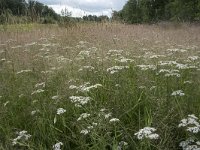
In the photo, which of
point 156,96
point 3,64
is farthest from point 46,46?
point 156,96

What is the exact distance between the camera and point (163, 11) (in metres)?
38.2

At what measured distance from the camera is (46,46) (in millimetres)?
6332

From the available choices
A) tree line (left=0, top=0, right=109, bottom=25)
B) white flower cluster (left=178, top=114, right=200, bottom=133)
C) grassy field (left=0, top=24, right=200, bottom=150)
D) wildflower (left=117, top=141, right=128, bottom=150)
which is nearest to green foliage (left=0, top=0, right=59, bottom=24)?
tree line (left=0, top=0, right=109, bottom=25)

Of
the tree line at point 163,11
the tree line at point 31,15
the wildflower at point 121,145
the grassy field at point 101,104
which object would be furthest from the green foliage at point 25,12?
the tree line at point 163,11

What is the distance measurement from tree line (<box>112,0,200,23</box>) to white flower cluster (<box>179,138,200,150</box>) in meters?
18.8

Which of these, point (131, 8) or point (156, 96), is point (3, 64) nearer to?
point (156, 96)

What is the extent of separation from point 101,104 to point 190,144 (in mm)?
995

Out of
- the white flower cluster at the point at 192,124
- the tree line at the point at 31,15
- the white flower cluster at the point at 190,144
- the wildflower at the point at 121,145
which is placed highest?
the tree line at the point at 31,15

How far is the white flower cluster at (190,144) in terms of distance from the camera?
263cm

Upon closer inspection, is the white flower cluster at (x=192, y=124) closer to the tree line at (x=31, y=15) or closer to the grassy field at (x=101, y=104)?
the grassy field at (x=101, y=104)

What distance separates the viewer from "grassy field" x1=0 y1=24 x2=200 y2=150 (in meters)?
2.90

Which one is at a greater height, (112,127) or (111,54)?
(111,54)

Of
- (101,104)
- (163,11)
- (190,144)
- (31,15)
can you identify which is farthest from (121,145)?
(163,11)

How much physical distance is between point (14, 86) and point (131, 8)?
4223 cm
